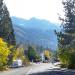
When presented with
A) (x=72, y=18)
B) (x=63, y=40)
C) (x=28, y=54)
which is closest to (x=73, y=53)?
(x=63, y=40)

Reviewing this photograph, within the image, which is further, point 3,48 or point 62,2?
point 3,48

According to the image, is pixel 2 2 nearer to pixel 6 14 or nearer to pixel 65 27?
pixel 6 14

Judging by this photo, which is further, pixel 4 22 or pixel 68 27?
pixel 4 22

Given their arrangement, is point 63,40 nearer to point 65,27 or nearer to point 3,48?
point 65,27

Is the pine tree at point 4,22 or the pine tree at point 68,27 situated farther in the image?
the pine tree at point 4,22

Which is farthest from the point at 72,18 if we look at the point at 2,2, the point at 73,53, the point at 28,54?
the point at 28,54

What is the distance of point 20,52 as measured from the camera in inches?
5010

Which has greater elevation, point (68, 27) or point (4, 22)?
point (4, 22)

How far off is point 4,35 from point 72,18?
3144 centimetres

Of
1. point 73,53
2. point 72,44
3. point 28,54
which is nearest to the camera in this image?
point 72,44

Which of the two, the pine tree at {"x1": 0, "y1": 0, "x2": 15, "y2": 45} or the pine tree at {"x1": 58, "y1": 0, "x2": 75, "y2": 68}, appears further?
the pine tree at {"x1": 0, "y1": 0, "x2": 15, "y2": 45}

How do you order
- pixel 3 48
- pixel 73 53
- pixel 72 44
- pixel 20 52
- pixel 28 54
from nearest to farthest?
pixel 72 44, pixel 73 53, pixel 3 48, pixel 20 52, pixel 28 54

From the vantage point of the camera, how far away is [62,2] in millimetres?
64625

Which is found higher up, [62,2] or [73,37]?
[62,2]
